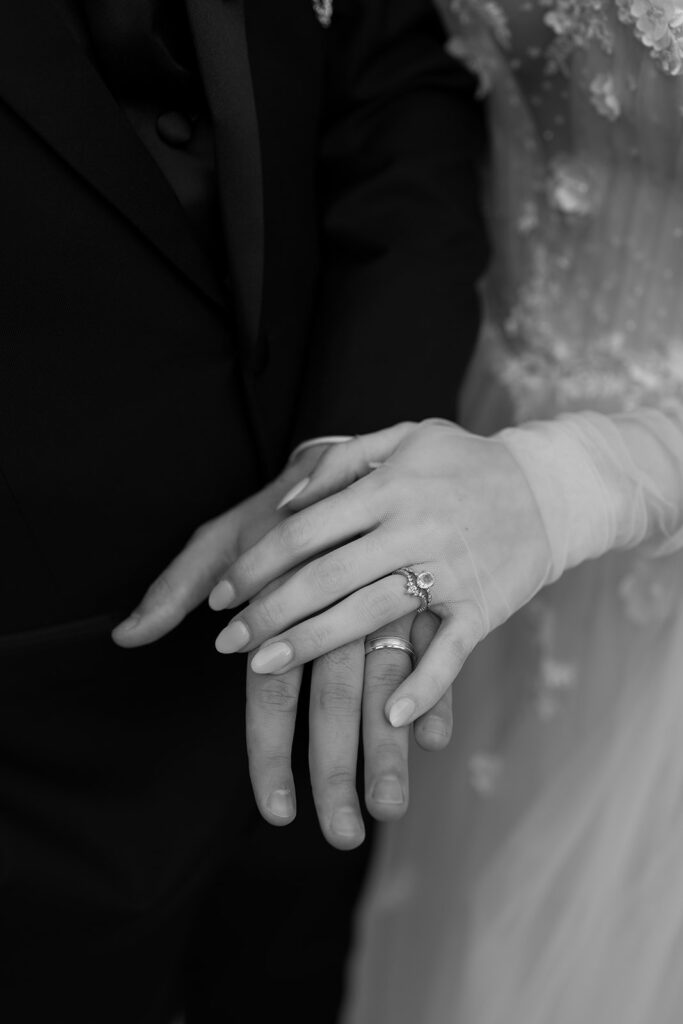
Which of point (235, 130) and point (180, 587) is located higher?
point (235, 130)

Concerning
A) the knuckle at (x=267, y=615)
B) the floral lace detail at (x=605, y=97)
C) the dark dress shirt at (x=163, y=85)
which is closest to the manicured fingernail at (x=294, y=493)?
the knuckle at (x=267, y=615)

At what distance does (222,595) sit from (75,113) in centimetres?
39

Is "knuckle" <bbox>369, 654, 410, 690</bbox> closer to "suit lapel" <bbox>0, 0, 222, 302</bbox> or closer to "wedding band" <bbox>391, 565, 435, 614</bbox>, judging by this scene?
"wedding band" <bbox>391, 565, 435, 614</bbox>

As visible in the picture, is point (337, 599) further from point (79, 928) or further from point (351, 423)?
point (79, 928)

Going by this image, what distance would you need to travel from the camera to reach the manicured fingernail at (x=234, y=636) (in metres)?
0.69

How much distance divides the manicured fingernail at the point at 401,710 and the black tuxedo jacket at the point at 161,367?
302mm

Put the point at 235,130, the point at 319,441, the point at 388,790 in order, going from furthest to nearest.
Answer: the point at 319,441
the point at 235,130
the point at 388,790

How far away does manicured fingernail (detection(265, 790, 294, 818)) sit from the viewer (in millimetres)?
676

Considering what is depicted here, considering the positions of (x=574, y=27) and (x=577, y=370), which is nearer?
(x=574, y=27)

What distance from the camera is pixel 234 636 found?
0.69 meters

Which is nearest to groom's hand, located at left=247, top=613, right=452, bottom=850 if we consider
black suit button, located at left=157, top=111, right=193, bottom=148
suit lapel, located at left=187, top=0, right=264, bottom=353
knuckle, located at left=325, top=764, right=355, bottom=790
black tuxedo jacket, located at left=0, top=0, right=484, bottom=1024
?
knuckle, located at left=325, top=764, right=355, bottom=790

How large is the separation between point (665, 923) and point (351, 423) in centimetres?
54

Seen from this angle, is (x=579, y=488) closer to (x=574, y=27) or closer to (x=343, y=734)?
(x=343, y=734)

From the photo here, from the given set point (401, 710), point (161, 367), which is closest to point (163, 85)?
point (161, 367)
